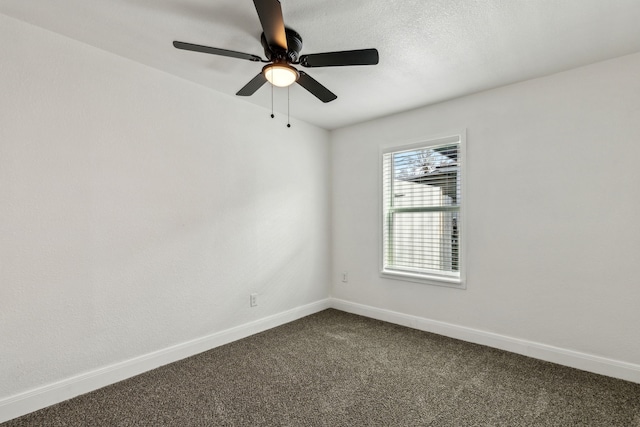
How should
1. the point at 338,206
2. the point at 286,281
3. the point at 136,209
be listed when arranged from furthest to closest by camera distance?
the point at 338,206 → the point at 286,281 → the point at 136,209

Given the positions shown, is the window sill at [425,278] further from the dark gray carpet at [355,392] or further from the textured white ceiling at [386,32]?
the textured white ceiling at [386,32]

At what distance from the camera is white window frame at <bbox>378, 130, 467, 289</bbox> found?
3162mm

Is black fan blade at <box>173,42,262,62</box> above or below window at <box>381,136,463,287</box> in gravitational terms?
above

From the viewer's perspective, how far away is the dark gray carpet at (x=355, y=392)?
1901 mm

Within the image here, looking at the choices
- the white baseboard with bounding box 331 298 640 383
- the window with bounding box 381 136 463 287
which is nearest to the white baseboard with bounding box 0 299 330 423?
the white baseboard with bounding box 331 298 640 383

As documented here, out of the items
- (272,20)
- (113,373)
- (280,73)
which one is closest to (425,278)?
(280,73)

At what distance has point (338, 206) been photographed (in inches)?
168

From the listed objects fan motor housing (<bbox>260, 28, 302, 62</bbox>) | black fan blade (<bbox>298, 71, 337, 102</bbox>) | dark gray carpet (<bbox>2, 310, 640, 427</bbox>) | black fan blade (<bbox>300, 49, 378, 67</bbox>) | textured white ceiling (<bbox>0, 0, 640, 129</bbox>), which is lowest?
dark gray carpet (<bbox>2, 310, 640, 427</bbox>)

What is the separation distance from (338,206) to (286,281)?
1.26m

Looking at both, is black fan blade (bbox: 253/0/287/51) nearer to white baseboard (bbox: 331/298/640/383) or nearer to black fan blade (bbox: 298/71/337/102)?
black fan blade (bbox: 298/71/337/102)

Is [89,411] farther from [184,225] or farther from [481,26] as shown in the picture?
[481,26]

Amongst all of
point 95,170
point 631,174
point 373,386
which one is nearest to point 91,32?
point 95,170

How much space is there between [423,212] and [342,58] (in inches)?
85.1

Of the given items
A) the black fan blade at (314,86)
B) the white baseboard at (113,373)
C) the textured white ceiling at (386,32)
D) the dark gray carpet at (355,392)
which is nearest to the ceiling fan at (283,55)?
the black fan blade at (314,86)
